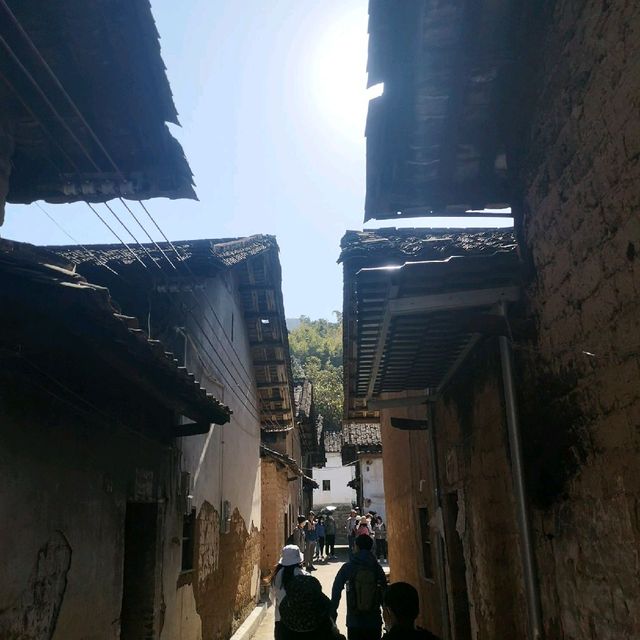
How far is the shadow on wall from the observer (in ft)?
12.7

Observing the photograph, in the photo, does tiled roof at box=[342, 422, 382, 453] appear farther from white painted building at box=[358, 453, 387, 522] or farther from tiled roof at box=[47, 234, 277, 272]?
tiled roof at box=[47, 234, 277, 272]

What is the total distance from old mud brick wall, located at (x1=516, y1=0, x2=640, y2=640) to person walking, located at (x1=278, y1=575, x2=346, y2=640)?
4.68ft

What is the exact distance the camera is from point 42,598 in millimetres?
4207

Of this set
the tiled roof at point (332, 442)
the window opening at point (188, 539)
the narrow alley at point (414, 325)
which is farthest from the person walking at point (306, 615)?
the tiled roof at point (332, 442)

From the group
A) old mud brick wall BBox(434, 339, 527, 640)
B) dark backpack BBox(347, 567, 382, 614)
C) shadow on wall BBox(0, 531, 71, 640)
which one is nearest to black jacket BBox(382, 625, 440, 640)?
old mud brick wall BBox(434, 339, 527, 640)

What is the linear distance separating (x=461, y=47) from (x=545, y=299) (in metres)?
1.70

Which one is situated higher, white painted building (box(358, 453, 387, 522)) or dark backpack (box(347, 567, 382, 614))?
white painted building (box(358, 453, 387, 522))

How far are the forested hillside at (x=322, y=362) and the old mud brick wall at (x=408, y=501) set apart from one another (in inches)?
1342

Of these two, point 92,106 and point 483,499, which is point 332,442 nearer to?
point 483,499

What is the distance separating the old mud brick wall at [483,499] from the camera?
4.93m

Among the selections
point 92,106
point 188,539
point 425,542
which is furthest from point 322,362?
point 92,106

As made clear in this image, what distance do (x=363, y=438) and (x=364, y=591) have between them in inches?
766

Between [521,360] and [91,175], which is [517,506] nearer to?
[521,360]

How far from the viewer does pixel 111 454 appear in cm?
544
